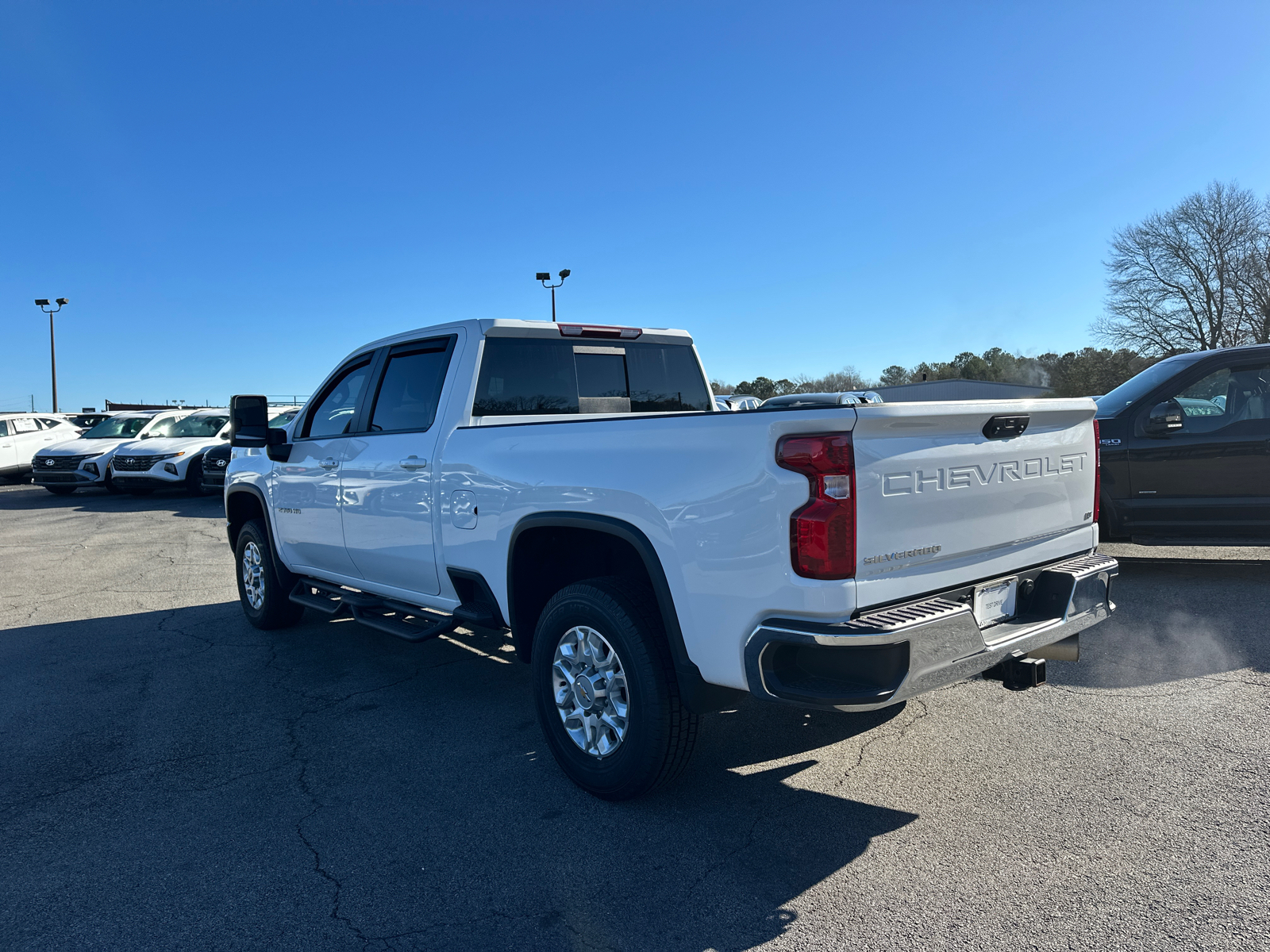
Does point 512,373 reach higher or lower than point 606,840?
higher

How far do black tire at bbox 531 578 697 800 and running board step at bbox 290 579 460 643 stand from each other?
1093 mm

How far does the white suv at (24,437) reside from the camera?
20.7 m

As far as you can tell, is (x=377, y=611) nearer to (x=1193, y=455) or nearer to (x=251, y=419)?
(x=251, y=419)

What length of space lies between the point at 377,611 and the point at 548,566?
173 centimetres

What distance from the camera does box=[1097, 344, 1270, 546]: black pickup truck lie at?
6.63 meters

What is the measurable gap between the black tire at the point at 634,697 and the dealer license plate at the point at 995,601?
1.15m

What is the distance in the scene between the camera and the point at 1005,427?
3.16m

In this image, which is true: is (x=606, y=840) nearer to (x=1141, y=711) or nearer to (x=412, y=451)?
(x=412, y=451)

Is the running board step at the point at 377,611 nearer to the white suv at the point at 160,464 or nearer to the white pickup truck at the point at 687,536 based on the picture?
the white pickup truck at the point at 687,536

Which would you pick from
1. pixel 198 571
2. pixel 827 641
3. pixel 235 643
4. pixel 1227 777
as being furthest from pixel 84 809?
pixel 198 571

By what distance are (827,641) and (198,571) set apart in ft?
27.8

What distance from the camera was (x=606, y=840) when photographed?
3.12 meters

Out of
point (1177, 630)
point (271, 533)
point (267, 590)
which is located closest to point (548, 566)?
point (271, 533)

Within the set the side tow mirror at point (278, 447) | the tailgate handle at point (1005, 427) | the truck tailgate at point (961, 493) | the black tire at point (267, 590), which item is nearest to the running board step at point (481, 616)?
the truck tailgate at point (961, 493)
